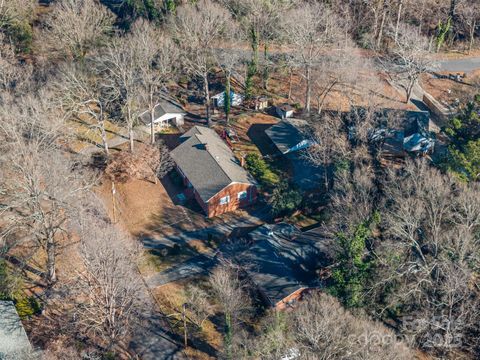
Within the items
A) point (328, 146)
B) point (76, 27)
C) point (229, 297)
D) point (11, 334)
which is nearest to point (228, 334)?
point (229, 297)

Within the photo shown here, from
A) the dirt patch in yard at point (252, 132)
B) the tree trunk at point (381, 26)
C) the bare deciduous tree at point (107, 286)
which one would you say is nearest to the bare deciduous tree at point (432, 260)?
the bare deciduous tree at point (107, 286)

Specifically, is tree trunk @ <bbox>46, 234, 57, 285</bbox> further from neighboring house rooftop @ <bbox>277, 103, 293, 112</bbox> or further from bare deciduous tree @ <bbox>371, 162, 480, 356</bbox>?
neighboring house rooftop @ <bbox>277, 103, 293, 112</bbox>

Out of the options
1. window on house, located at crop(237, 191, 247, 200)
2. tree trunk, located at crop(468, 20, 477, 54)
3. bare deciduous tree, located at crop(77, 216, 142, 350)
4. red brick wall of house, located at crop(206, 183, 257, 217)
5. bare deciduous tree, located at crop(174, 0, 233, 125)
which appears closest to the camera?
bare deciduous tree, located at crop(77, 216, 142, 350)

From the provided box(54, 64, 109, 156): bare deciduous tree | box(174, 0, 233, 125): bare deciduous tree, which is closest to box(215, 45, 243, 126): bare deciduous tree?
box(174, 0, 233, 125): bare deciduous tree

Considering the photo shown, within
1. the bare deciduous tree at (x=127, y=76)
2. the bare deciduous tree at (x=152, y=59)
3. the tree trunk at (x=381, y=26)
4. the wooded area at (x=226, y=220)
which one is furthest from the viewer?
the tree trunk at (x=381, y=26)

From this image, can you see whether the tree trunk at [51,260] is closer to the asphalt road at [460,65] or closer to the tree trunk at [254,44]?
the tree trunk at [254,44]

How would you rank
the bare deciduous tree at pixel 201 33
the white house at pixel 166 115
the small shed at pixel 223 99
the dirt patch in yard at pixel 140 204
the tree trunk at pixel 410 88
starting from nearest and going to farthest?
1. the dirt patch in yard at pixel 140 204
2. the bare deciduous tree at pixel 201 33
3. the white house at pixel 166 115
4. the tree trunk at pixel 410 88
5. the small shed at pixel 223 99
